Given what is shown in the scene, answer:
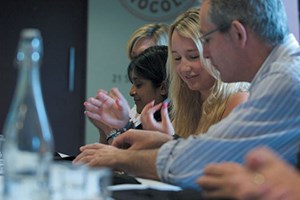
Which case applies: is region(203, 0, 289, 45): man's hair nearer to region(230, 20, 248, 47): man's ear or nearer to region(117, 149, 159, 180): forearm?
region(230, 20, 248, 47): man's ear

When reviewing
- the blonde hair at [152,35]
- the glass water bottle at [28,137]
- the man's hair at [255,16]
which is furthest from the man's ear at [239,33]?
the blonde hair at [152,35]

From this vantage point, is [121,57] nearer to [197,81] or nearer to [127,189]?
[197,81]

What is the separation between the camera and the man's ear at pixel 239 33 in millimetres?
1254

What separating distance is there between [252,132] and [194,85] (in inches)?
31.1

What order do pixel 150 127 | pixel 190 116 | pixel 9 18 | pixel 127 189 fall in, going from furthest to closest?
pixel 9 18
pixel 190 116
pixel 150 127
pixel 127 189

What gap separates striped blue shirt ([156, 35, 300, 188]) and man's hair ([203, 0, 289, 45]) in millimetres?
156

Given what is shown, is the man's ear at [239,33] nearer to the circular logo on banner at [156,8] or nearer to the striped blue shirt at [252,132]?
the striped blue shirt at [252,132]

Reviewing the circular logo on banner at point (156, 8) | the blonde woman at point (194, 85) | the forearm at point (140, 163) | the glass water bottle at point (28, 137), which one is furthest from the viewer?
the circular logo on banner at point (156, 8)

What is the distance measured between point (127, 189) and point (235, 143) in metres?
0.26

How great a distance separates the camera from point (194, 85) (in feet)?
6.13

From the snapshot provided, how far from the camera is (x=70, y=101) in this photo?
447 centimetres

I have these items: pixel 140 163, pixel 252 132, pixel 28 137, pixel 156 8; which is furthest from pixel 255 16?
pixel 156 8

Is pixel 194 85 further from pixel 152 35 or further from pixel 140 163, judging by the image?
pixel 152 35

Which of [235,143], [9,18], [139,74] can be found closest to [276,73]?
[235,143]
